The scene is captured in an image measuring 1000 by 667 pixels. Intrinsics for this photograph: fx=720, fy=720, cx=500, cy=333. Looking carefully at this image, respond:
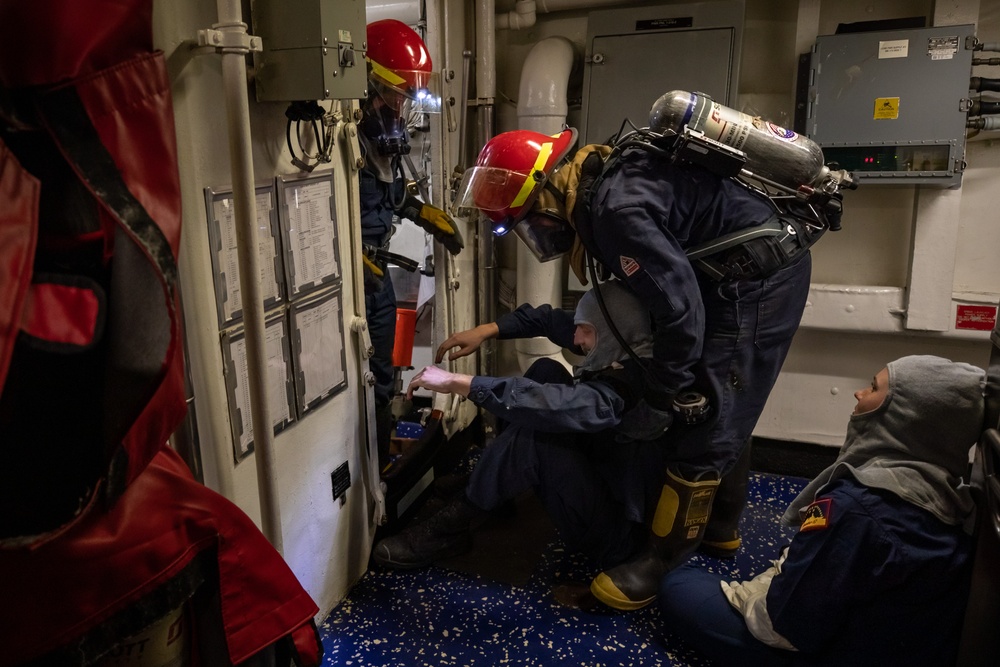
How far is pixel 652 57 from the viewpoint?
11.4ft

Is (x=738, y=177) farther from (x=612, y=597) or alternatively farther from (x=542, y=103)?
(x=612, y=597)

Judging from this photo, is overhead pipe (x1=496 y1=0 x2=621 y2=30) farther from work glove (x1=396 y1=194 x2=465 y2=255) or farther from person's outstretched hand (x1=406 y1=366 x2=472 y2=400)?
person's outstretched hand (x1=406 y1=366 x2=472 y2=400)

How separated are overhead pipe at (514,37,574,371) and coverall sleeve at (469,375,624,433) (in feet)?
3.95

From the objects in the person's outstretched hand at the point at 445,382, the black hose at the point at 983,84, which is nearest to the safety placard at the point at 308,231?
the person's outstretched hand at the point at 445,382

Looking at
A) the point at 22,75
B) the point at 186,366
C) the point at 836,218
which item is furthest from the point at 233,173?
the point at 836,218

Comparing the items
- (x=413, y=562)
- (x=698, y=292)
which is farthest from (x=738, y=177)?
(x=413, y=562)

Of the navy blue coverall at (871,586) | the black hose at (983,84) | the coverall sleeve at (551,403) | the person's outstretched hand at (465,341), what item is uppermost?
the black hose at (983,84)

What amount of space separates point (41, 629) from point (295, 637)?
496 mm

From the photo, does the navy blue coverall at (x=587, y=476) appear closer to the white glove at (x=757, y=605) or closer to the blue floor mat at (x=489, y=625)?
the blue floor mat at (x=489, y=625)

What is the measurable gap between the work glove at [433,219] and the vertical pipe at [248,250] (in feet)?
5.06

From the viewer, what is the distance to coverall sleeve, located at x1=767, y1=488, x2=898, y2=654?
1824mm

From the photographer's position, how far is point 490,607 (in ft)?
8.72

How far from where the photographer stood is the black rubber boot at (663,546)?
2639 mm

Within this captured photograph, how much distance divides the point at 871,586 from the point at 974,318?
7.09 ft
